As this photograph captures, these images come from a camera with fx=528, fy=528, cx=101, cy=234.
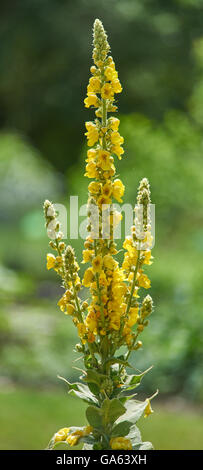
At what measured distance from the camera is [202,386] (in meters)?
→ 3.03

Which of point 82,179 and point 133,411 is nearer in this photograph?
point 133,411

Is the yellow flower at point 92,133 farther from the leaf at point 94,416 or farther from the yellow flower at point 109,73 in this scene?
the leaf at point 94,416

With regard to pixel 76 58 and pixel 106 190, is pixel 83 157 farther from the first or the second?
pixel 106 190

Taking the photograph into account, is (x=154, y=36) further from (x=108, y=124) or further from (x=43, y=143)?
(x=108, y=124)

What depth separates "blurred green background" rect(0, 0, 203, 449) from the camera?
3061mm

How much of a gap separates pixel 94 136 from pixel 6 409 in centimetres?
257

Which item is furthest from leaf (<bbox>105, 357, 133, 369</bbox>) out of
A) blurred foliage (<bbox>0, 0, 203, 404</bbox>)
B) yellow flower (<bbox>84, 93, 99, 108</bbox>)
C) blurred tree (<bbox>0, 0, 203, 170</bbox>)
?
blurred tree (<bbox>0, 0, 203, 170</bbox>)

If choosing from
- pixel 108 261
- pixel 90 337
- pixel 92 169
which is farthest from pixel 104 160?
pixel 90 337

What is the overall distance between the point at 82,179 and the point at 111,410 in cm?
381

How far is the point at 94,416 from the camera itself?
69cm

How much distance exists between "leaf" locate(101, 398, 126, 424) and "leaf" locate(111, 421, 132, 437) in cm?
1

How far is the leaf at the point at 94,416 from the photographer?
687 millimetres

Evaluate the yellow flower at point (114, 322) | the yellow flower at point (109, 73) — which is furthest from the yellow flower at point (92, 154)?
the yellow flower at point (114, 322)
